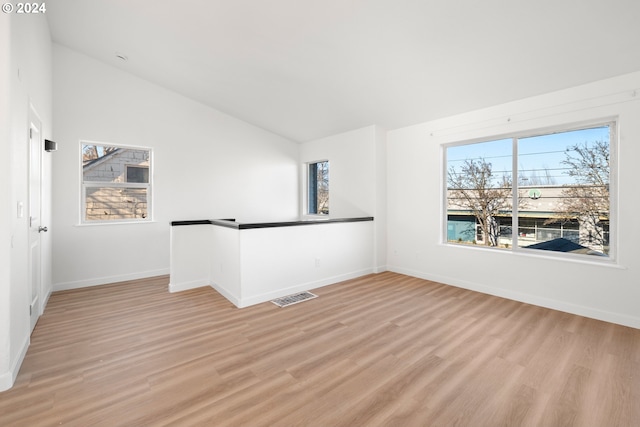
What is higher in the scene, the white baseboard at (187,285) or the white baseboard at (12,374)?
the white baseboard at (187,285)

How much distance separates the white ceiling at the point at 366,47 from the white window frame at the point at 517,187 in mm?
458

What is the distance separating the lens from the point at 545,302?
3.42 meters

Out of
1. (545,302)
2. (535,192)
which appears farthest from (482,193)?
(545,302)

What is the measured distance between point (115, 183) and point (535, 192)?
19.7 ft

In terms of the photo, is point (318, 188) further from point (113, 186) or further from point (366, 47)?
point (113, 186)

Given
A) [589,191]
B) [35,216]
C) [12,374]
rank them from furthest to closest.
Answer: [589,191]
[35,216]
[12,374]

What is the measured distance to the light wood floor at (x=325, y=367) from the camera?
67.5 inches

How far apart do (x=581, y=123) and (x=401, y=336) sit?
304cm

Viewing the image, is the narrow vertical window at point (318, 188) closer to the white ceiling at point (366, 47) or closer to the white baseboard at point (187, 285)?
the white ceiling at point (366, 47)

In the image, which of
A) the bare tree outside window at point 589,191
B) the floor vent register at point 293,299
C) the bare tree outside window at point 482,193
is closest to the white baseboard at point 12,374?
the floor vent register at point 293,299

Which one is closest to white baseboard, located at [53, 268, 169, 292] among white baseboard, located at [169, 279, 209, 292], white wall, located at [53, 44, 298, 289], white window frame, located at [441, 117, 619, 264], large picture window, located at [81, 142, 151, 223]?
white wall, located at [53, 44, 298, 289]

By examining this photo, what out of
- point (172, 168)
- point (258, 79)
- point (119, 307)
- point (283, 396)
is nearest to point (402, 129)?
point (258, 79)

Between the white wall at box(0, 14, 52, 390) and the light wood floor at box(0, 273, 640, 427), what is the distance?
0.24 m

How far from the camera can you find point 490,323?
299cm
